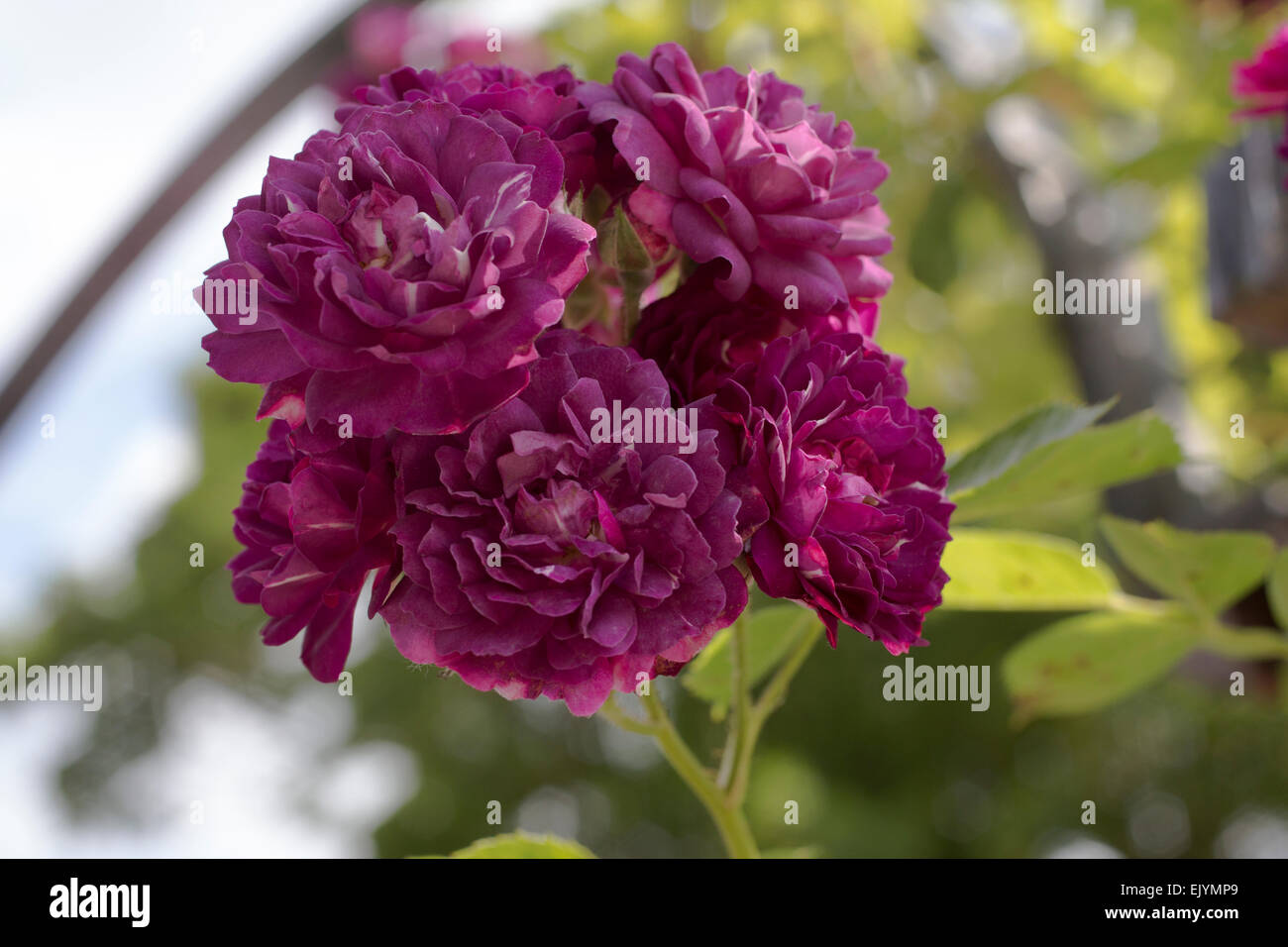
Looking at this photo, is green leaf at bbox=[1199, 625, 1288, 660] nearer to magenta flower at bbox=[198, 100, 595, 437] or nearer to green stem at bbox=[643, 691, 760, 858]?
green stem at bbox=[643, 691, 760, 858]

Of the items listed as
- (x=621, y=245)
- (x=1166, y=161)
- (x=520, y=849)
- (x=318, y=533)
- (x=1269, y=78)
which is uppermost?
(x=1166, y=161)

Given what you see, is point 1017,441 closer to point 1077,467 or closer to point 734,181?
point 1077,467

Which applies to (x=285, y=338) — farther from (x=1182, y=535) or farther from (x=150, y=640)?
(x=150, y=640)

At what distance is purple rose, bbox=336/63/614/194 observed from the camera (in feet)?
1.15

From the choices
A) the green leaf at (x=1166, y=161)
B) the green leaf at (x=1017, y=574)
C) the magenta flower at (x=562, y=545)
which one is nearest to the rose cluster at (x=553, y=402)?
the magenta flower at (x=562, y=545)

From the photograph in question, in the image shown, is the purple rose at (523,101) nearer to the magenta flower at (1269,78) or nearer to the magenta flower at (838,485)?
the magenta flower at (838,485)

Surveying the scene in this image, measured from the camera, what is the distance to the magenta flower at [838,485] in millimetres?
322

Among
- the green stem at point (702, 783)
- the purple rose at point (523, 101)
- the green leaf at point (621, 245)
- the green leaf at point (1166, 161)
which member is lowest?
the green stem at point (702, 783)

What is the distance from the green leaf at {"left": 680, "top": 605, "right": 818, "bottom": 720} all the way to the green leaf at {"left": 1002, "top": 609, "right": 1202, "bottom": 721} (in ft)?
0.71

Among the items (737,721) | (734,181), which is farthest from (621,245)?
(737,721)

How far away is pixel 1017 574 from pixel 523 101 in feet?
1.35

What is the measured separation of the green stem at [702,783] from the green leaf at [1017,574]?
21 centimetres

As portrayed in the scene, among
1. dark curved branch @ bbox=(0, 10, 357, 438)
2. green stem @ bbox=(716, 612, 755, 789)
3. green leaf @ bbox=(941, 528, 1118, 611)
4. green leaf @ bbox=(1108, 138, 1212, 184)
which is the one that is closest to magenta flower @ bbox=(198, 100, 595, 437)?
green stem @ bbox=(716, 612, 755, 789)

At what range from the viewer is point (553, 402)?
32 centimetres
